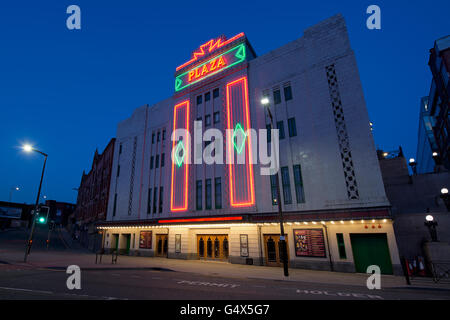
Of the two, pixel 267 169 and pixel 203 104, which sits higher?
pixel 203 104

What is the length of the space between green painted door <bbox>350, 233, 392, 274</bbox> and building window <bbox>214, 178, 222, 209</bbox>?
12.5 metres

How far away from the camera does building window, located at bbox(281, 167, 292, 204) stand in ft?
66.3

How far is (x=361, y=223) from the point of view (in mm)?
16625

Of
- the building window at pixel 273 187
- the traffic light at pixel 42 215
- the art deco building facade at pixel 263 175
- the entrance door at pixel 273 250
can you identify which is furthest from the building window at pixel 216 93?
the traffic light at pixel 42 215

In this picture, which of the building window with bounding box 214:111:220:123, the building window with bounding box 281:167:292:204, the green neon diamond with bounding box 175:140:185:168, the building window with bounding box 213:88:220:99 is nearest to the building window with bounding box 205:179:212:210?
the green neon diamond with bounding box 175:140:185:168

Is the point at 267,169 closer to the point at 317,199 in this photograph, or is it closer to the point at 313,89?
the point at 317,199

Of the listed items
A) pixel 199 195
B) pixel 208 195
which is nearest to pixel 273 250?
pixel 208 195

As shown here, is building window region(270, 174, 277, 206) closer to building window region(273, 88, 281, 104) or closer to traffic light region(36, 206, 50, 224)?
building window region(273, 88, 281, 104)

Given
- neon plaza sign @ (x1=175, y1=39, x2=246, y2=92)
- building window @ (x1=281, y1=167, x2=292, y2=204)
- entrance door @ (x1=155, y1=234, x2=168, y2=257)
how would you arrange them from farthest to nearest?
entrance door @ (x1=155, y1=234, x2=168, y2=257) < neon plaza sign @ (x1=175, y1=39, x2=246, y2=92) < building window @ (x1=281, y1=167, x2=292, y2=204)

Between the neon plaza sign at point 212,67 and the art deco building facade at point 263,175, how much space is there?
0.48ft

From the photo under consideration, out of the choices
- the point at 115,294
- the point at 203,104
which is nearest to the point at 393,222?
the point at 115,294

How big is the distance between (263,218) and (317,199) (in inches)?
190

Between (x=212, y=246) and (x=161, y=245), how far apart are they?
305 inches
